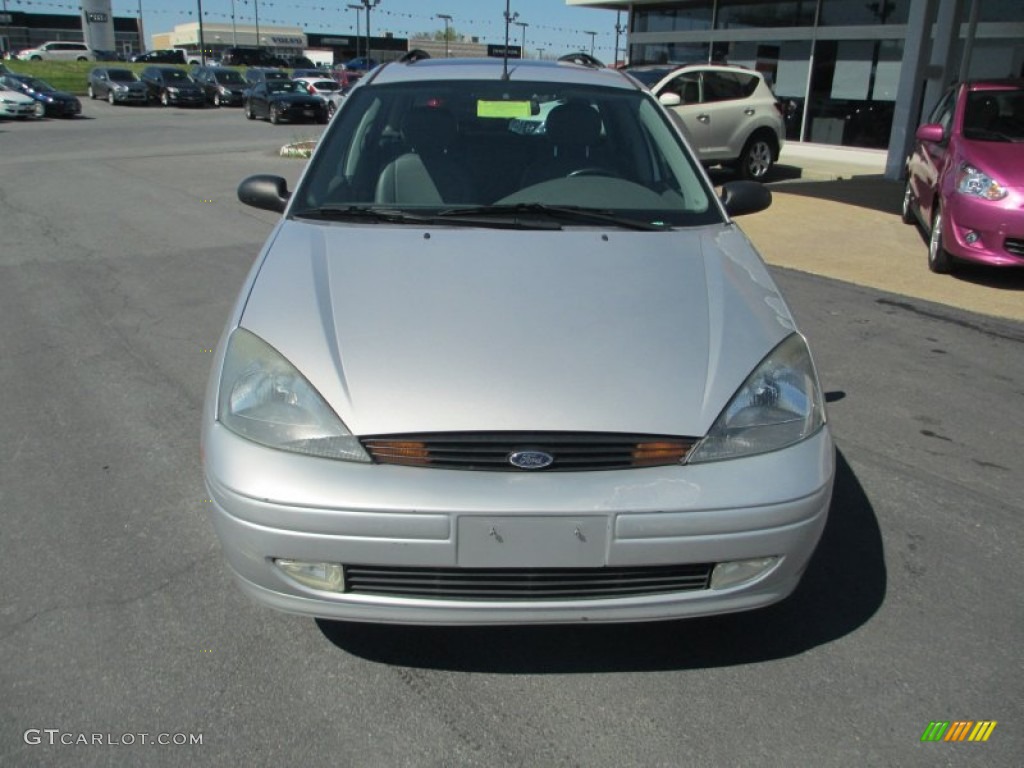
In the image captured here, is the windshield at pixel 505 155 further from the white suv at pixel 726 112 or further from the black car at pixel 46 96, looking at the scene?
the black car at pixel 46 96

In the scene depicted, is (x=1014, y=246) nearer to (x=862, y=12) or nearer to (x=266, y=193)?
(x=266, y=193)

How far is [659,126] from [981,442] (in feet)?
6.95

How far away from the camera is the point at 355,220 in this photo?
322 cm

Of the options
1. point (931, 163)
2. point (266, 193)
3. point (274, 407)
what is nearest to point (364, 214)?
point (266, 193)

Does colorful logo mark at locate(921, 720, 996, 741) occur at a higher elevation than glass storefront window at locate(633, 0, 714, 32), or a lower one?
lower

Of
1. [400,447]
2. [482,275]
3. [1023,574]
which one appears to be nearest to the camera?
[400,447]

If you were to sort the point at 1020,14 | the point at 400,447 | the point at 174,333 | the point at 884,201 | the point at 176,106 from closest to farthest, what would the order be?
the point at 400,447, the point at 174,333, the point at 884,201, the point at 1020,14, the point at 176,106

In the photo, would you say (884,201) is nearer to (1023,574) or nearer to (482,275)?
(1023,574)

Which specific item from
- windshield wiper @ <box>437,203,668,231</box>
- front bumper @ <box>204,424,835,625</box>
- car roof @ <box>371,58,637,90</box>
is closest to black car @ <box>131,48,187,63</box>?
car roof @ <box>371,58,637,90</box>

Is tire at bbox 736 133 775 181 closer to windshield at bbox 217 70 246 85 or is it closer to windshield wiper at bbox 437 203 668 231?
windshield wiper at bbox 437 203 668 231

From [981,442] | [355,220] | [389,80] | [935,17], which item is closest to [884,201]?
[935,17]

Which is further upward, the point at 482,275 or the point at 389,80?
the point at 389,80

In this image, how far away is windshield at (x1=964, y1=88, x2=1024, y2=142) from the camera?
24.6 ft

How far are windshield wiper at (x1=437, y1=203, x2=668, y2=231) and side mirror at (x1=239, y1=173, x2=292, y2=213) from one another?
0.94 metres
